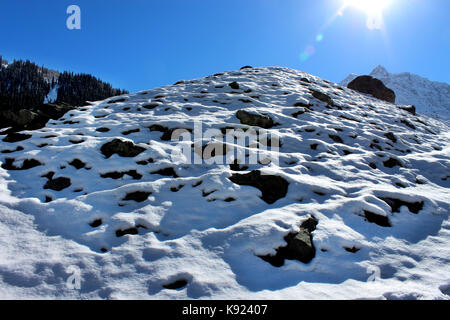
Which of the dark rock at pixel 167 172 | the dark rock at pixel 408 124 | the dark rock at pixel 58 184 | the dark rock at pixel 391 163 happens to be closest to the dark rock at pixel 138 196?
the dark rock at pixel 167 172

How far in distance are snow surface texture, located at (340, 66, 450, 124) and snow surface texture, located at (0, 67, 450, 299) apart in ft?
262

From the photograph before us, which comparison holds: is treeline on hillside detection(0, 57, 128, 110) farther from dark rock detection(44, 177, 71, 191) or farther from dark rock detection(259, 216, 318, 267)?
dark rock detection(259, 216, 318, 267)

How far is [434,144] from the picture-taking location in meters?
10.4

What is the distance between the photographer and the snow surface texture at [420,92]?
72.6 meters

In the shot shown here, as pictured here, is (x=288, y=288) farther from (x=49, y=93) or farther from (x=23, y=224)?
(x=49, y=93)

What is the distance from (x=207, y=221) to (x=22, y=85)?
437ft

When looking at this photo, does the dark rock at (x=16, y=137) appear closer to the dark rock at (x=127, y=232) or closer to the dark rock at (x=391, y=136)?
the dark rock at (x=127, y=232)

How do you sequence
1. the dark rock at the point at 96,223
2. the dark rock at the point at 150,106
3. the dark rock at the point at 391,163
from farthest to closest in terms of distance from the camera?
the dark rock at the point at 150,106 < the dark rock at the point at 391,163 < the dark rock at the point at 96,223

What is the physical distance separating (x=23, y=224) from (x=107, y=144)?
3046 mm

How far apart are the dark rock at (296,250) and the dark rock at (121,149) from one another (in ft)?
14.7

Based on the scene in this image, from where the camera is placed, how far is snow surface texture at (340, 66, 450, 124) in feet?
238

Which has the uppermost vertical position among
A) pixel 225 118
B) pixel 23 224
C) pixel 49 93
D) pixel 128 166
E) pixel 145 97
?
pixel 49 93
